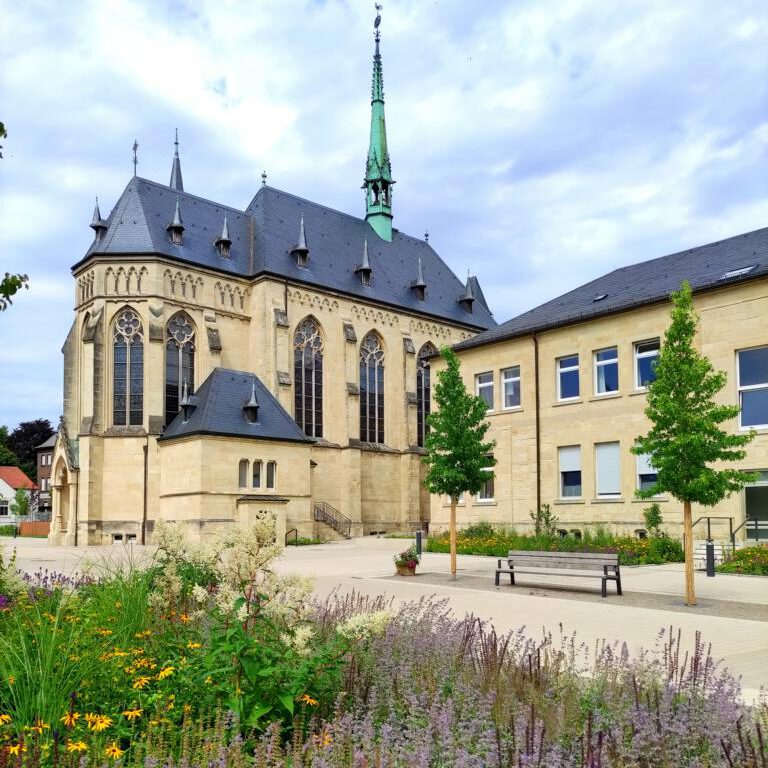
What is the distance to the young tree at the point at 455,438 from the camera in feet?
63.5

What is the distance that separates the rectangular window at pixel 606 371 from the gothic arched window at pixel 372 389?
23709 mm

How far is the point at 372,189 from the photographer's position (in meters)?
60.9

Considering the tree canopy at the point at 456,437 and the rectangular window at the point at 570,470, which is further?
the rectangular window at the point at 570,470

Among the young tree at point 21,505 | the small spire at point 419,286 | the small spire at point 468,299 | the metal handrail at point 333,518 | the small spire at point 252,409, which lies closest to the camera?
the small spire at point 252,409

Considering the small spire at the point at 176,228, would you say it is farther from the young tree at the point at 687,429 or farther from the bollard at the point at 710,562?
the young tree at the point at 687,429

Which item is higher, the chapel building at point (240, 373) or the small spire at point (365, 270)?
the small spire at point (365, 270)

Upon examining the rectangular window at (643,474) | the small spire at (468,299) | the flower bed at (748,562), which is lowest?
the flower bed at (748,562)

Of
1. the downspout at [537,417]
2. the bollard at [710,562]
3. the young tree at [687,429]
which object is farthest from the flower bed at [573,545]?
the young tree at [687,429]

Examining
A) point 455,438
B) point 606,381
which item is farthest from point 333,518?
point 455,438

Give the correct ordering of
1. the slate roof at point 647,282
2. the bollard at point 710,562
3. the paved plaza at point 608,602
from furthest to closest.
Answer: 1. the slate roof at point 647,282
2. the bollard at point 710,562
3. the paved plaza at point 608,602

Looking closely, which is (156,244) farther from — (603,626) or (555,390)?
(603,626)

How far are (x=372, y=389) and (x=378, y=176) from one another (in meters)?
18.2

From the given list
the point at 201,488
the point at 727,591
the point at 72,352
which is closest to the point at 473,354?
the point at 201,488

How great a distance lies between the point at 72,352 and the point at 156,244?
813 cm
